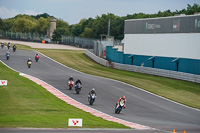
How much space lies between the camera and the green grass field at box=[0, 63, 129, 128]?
820 inches

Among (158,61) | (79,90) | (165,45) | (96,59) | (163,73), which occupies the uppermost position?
(165,45)

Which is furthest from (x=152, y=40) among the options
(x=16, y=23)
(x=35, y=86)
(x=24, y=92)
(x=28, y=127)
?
(x=16, y=23)

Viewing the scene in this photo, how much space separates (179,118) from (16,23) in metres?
165

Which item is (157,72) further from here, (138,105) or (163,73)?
(138,105)

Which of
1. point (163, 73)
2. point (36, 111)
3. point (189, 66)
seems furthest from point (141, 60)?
point (36, 111)

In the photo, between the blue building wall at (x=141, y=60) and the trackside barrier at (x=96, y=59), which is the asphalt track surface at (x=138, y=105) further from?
the trackside barrier at (x=96, y=59)

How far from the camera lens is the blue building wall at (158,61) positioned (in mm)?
51812

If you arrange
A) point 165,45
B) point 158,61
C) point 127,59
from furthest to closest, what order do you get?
point 127,59
point 158,61
point 165,45

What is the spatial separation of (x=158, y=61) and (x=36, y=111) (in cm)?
3768

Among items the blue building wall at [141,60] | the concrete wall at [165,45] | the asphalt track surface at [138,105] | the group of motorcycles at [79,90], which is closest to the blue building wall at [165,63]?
the concrete wall at [165,45]

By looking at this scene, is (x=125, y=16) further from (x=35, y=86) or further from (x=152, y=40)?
(x=35, y=86)

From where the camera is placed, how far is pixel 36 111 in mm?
24781

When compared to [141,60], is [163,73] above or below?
below

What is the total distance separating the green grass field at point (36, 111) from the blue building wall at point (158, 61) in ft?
76.5
